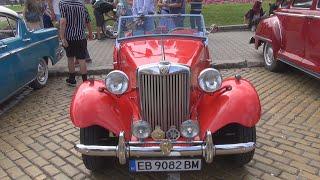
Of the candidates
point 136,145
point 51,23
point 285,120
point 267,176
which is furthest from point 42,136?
point 51,23

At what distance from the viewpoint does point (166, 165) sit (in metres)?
3.17

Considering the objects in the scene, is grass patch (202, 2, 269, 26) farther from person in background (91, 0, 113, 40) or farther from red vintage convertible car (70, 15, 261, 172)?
red vintage convertible car (70, 15, 261, 172)

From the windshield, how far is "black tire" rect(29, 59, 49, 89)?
8.82ft

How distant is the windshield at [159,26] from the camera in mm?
4641

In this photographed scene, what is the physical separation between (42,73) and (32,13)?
8.84 feet

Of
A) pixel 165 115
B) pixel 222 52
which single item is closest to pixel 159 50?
pixel 165 115

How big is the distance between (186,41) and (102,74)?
3570 millimetres

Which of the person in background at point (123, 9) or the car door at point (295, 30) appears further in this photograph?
the person in background at point (123, 9)

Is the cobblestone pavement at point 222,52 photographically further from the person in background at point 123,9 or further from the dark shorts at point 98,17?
the person in background at point 123,9

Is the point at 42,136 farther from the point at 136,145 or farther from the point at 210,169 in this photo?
the point at 210,169

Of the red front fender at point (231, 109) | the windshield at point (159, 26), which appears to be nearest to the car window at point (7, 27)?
the windshield at point (159, 26)

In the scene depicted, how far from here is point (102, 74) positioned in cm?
758

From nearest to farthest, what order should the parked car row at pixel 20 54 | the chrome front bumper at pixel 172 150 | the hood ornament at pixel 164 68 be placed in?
the chrome front bumper at pixel 172 150, the hood ornament at pixel 164 68, the parked car row at pixel 20 54

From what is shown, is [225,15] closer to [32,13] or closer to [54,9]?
[54,9]
